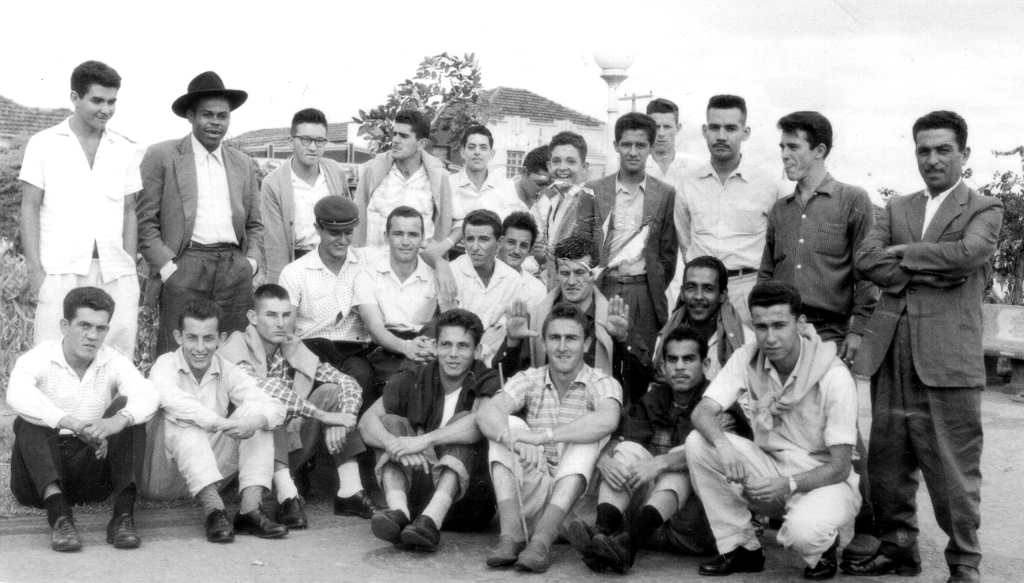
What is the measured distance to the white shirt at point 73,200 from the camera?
17.8 feet

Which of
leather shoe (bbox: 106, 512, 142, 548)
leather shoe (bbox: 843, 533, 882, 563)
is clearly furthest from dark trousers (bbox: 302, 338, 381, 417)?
leather shoe (bbox: 843, 533, 882, 563)

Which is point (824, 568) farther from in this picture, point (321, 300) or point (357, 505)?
point (321, 300)

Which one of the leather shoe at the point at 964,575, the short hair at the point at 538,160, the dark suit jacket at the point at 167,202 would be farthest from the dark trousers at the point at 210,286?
the leather shoe at the point at 964,575

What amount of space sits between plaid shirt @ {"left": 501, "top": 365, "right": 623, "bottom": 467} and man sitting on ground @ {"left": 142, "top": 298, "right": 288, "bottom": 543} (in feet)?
3.97

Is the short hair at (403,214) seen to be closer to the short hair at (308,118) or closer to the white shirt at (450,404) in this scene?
the short hair at (308,118)

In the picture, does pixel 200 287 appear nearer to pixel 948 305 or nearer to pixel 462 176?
pixel 462 176

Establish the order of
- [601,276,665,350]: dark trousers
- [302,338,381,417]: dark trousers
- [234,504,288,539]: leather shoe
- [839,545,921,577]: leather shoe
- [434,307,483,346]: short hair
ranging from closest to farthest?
[839,545,921,577]: leather shoe < [234,504,288,539]: leather shoe < [434,307,483,346]: short hair < [302,338,381,417]: dark trousers < [601,276,665,350]: dark trousers

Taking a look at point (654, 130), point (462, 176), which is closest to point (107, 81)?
point (462, 176)

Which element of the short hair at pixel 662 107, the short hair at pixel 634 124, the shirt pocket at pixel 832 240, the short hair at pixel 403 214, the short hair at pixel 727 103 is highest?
the short hair at pixel 662 107

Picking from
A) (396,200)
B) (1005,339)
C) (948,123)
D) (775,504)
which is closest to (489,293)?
(396,200)

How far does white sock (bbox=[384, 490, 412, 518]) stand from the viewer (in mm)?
4949

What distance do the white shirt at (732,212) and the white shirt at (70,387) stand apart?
303 centimetres

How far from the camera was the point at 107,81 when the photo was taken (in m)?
5.47

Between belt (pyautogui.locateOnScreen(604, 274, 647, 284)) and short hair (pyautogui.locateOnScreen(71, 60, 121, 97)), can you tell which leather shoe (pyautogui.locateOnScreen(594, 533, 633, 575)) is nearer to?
belt (pyautogui.locateOnScreen(604, 274, 647, 284))
